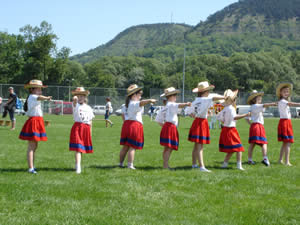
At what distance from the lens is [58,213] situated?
507cm

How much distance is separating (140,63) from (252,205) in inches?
5653

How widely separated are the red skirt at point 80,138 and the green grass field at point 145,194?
1.75ft

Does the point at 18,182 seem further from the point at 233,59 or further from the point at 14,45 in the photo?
the point at 233,59

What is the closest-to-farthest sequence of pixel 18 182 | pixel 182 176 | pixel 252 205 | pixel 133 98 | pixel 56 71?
1. pixel 252 205
2. pixel 18 182
3. pixel 182 176
4. pixel 133 98
5. pixel 56 71

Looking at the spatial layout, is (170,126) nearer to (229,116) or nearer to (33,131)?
(229,116)

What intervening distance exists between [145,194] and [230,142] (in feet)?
10.1

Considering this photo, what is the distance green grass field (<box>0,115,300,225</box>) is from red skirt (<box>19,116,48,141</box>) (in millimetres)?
728

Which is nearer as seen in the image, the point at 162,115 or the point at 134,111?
the point at 134,111

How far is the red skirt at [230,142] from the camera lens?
8.45 metres

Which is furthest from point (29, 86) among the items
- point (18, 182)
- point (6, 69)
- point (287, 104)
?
point (6, 69)

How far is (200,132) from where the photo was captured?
8188mm

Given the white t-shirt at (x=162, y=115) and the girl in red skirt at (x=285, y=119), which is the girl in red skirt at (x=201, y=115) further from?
the girl in red skirt at (x=285, y=119)

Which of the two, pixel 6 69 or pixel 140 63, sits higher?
pixel 140 63

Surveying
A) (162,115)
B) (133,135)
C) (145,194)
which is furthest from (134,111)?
(145,194)
